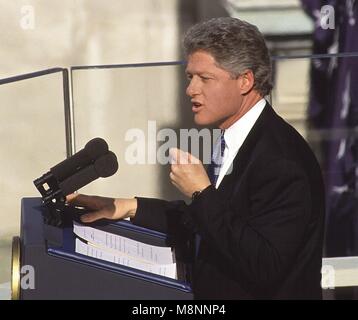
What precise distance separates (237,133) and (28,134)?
348 centimetres

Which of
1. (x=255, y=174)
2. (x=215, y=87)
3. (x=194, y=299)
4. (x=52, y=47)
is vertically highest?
(x=52, y=47)

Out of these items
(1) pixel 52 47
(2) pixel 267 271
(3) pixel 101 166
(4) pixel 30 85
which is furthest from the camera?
(1) pixel 52 47

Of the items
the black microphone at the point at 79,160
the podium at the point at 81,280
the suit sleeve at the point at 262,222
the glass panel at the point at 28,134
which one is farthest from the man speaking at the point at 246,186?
the glass panel at the point at 28,134

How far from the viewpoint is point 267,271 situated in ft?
11.4

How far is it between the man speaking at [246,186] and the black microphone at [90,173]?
22 centimetres

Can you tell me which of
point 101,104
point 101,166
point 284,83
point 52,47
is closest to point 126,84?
point 101,104

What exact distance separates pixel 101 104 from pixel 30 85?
17.0 inches

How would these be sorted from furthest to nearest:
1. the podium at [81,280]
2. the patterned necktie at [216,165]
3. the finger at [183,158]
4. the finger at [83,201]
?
1. the finger at [83,201]
2. the patterned necktie at [216,165]
3. the finger at [183,158]
4. the podium at [81,280]

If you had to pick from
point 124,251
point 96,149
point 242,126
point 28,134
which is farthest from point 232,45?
point 28,134

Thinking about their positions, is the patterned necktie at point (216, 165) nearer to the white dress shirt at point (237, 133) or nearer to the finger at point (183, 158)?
the white dress shirt at point (237, 133)

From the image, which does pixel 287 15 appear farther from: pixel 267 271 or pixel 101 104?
pixel 267 271

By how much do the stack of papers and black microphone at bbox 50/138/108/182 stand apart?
0.18 meters

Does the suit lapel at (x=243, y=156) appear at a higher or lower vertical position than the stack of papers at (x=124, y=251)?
higher

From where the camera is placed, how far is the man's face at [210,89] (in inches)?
144
